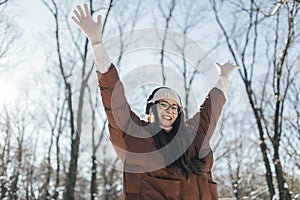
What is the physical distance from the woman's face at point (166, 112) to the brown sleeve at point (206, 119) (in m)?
0.16

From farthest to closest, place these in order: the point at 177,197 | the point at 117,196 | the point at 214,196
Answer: the point at 117,196 < the point at 214,196 < the point at 177,197

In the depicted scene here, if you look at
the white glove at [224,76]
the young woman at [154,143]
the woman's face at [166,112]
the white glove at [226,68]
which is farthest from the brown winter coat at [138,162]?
the white glove at [226,68]

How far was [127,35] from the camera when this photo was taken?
35.6 ft

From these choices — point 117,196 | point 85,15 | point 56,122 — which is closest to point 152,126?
point 85,15

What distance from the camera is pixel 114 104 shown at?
227 cm

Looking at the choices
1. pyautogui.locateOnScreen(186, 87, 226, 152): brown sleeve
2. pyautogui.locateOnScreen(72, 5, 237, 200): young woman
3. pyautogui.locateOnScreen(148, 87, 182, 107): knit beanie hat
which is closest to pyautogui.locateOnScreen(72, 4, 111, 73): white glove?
pyautogui.locateOnScreen(72, 5, 237, 200): young woman

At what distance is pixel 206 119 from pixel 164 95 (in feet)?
1.20

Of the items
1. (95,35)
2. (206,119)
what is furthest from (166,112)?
(95,35)

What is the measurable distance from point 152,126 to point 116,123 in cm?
26

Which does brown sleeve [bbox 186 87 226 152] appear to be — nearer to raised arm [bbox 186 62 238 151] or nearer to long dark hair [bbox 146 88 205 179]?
raised arm [bbox 186 62 238 151]

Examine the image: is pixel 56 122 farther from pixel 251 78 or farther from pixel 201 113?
pixel 201 113

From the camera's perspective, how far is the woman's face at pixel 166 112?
2469mm

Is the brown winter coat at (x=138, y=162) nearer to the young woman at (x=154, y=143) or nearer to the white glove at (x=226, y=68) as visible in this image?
the young woman at (x=154, y=143)

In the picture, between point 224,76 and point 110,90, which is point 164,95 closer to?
point 110,90
